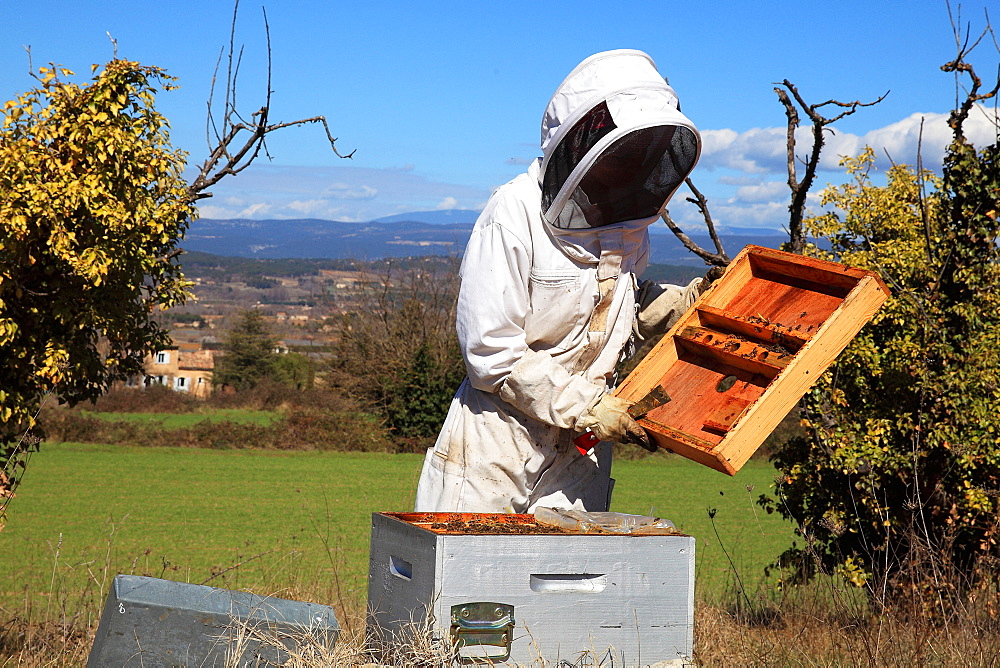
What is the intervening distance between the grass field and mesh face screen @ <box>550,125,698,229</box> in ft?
11.1

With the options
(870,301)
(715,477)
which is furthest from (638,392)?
(715,477)

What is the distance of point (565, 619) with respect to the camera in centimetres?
244

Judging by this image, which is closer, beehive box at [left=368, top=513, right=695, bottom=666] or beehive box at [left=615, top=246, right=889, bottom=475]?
beehive box at [left=368, top=513, right=695, bottom=666]

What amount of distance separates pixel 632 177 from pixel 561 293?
0.47 m

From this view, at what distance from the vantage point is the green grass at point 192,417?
2425 cm

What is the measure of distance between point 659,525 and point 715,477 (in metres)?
19.2

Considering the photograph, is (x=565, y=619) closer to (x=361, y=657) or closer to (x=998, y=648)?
(x=361, y=657)

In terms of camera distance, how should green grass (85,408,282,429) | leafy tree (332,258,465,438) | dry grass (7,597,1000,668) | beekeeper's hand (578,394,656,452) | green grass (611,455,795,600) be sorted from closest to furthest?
1. dry grass (7,597,1000,668)
2. beekeeper's hand (578,394,656,452)
3. green grass (611,455,795,600)
4. leafy tree (332,258,465,438)
5. green grass (85,408,282,429)

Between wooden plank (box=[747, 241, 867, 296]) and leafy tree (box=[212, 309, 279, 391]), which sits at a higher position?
wooden plank (box=[747, 241, 867, 296])

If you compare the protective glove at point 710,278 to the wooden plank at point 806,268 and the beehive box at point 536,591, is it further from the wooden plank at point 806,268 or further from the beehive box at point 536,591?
the beehive box at point 536,591

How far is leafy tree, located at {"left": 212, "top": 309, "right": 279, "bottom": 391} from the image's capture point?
2997 cm

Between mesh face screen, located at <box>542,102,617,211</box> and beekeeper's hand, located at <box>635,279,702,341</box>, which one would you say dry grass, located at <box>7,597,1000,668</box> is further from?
mesh face screen, located at <box>542,102,617,211</box>

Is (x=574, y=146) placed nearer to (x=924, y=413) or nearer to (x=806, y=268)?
(x=806, y=268)

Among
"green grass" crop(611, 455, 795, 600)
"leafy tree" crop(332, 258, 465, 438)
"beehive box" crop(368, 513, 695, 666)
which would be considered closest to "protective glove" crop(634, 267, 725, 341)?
"beehive box" crop(368, 513, 695, 666)
